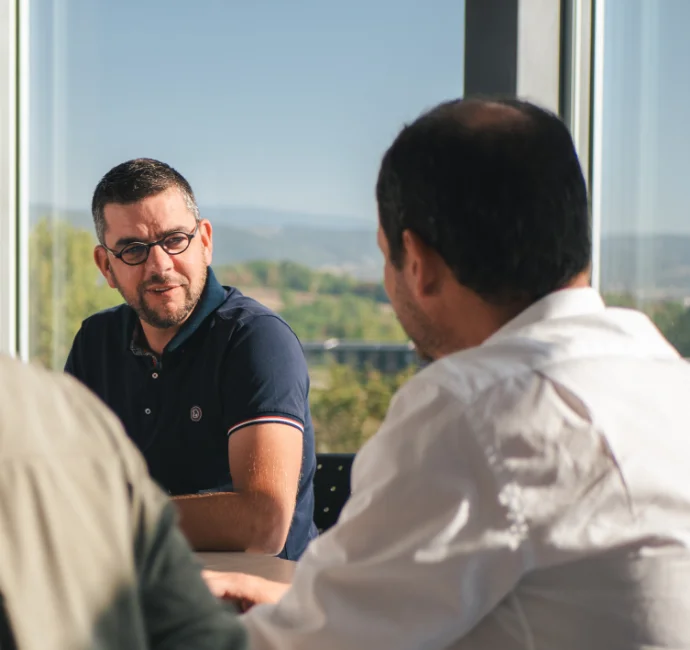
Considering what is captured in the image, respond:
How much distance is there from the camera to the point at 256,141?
3.78 m

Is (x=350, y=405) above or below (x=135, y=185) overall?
below

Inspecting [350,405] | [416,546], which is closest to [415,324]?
[416,546]

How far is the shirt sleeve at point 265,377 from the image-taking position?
2.21m

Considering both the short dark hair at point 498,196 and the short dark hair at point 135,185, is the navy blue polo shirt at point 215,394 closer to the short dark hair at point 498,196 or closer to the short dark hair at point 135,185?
the short dark hair at point 135,185

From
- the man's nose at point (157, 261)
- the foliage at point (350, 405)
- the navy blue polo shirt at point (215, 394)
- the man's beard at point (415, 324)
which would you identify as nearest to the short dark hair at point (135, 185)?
the man's nose at point (157, 261)

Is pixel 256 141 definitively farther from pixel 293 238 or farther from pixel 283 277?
pixel 283 277

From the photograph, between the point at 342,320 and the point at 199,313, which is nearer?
the point at 199,313

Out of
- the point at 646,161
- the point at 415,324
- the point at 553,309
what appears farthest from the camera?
the point at 646,161

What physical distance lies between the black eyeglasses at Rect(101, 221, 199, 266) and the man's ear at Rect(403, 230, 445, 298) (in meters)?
1.22

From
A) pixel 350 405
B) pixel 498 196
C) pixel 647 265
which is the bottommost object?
pixel 350 405

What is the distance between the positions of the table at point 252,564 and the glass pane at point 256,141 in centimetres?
176

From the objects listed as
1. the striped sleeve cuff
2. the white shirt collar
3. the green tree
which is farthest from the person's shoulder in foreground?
the green tree

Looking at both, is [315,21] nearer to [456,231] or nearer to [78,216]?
[78,216]

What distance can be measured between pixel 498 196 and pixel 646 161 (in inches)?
79.1
